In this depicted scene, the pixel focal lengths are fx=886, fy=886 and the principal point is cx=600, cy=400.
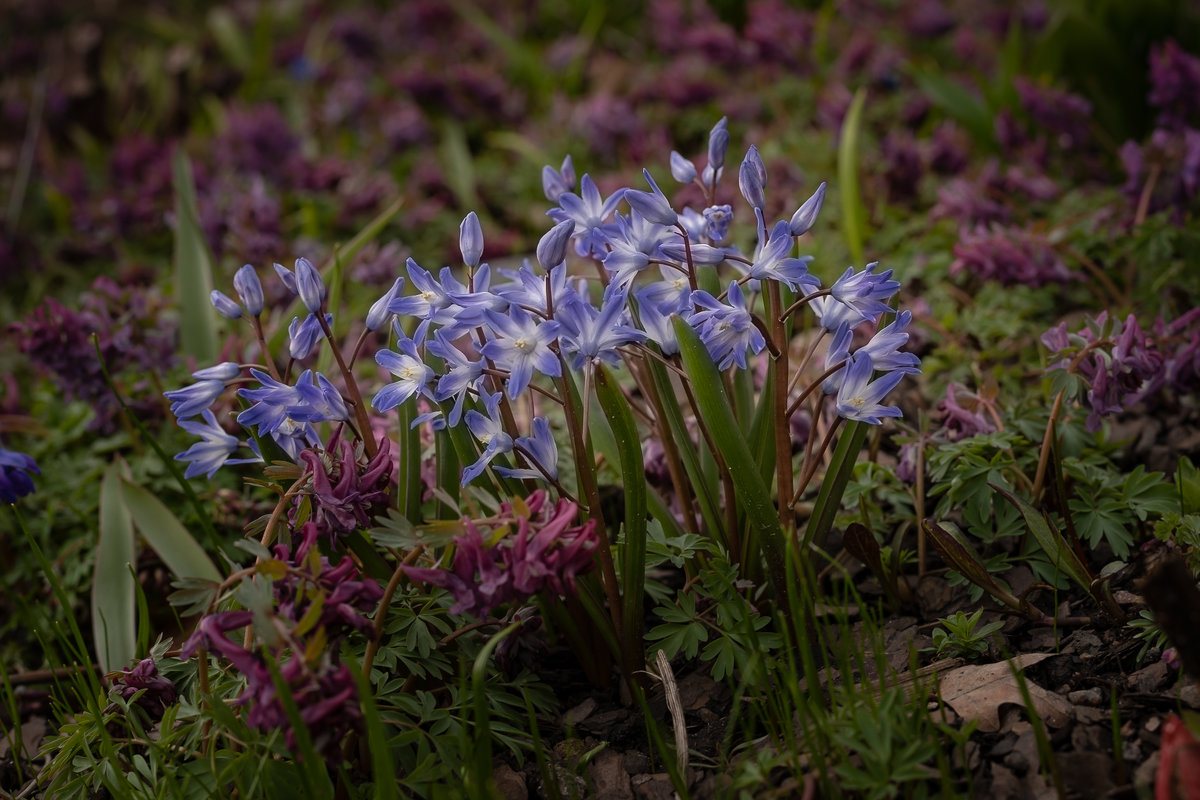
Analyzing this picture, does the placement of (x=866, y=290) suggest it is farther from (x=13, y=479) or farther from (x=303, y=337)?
(x=13, y=479)

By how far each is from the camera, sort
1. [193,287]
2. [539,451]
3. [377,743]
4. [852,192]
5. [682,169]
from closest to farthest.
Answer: [377,743] < [539,451] < [682,169] < [193,287] < [852,192]

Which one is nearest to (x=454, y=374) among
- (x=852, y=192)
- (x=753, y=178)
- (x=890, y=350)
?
(x=753, y=178)

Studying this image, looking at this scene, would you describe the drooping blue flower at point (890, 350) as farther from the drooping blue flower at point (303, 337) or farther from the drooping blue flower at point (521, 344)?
the drooping blue flower at point (303, 337)

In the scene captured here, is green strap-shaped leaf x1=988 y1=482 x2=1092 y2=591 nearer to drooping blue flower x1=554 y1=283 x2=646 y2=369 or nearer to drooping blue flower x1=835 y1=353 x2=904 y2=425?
drooping blue flower x1=835 y1=353 x2=904 y2=425

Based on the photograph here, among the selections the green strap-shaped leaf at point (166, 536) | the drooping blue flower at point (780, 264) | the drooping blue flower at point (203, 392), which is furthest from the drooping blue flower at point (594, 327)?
the green strap-shaped leaf at point (166, 536)

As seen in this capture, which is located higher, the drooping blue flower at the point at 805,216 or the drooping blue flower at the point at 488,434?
the drooping blue flower at the point at 805,216

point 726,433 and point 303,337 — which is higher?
point 303,337
